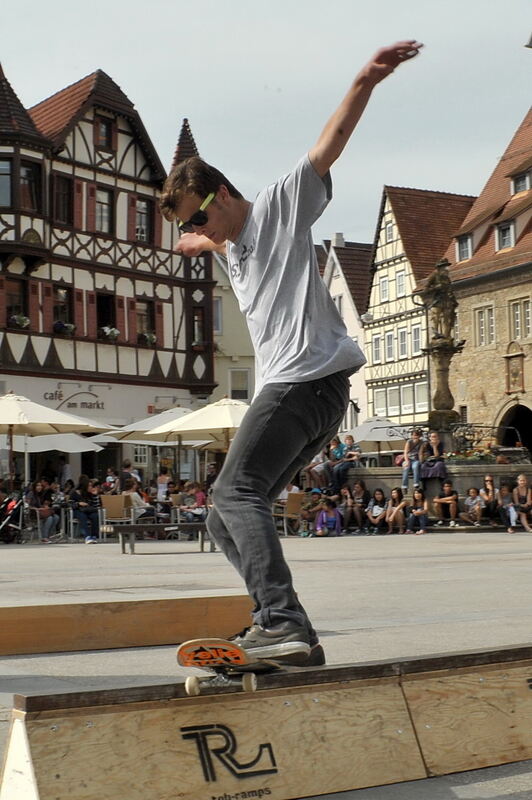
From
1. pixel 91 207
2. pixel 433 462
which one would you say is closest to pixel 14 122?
pixel 91 207

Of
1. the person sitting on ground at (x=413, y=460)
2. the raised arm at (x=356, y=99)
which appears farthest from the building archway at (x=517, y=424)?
the raised arm at (x=356, y=99)

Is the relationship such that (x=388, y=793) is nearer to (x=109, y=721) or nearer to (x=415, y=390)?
(x=109, y=721)

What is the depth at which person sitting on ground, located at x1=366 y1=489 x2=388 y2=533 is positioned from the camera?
27.9 metres

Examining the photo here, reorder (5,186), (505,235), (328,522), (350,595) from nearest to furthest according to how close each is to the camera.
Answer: (350,595)
(328,522)
(5,186)
(505,235)

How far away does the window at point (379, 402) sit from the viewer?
66.4 m

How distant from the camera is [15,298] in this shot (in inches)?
1574

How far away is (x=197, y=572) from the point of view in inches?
557

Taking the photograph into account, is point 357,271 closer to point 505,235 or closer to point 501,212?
point 501,212

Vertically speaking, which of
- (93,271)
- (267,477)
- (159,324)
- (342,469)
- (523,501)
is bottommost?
(523,501)

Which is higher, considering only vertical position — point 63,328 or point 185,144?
point 185,144

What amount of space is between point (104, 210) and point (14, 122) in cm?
479

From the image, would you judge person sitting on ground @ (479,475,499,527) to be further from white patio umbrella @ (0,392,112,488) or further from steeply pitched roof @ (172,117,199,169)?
steeply pitched roof @ (172,117,199,169)

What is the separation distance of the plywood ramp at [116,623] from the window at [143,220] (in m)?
37.5

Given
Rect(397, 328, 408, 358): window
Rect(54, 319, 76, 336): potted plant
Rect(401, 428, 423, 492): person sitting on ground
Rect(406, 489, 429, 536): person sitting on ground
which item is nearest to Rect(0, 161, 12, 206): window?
Rect(54, 319, 76, 336): potted plant
